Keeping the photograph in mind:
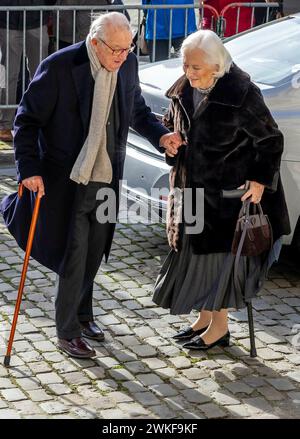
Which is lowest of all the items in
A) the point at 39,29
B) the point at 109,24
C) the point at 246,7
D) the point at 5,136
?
the point at 5,136

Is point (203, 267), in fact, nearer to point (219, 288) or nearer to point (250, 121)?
point (219, 288)

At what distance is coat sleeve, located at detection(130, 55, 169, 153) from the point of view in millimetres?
6238

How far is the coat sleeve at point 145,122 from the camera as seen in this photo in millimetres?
6238

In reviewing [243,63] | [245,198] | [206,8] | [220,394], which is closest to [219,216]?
[245,198]

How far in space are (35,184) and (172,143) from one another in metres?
0.79

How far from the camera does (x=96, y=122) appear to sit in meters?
5.86

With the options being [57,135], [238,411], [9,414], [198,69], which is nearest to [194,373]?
[238,411]

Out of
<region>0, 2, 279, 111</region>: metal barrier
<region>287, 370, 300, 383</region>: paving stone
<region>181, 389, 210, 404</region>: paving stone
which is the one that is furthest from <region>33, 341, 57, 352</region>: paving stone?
<region>0, 2, 279, 111</region>: metal barrier

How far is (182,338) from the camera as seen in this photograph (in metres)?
6.47

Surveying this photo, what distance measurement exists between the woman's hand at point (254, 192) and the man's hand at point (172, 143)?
442 mm

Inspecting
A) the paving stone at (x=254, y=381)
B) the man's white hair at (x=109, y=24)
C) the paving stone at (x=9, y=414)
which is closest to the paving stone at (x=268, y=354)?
the paving stone at (x=254, y=381)

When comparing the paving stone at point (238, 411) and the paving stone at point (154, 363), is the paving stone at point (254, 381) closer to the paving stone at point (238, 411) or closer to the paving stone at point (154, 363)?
the paving stone at point (238, 411)

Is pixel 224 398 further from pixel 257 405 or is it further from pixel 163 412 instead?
pixel 163 412

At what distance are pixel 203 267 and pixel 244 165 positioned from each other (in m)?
0.64
